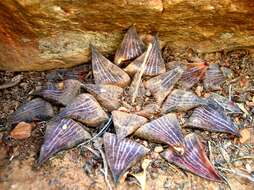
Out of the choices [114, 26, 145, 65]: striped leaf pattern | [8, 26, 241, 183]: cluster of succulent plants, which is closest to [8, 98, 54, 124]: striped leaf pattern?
[8, 26, 241, 183]: cluster of succulent plants

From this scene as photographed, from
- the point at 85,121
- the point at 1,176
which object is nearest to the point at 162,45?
the point at 85,121

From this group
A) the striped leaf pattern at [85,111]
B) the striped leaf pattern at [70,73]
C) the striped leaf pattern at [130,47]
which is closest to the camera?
the striped leaf pattern at [85,111]

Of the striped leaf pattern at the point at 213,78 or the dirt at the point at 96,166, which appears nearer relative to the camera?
the dirt at the point at 96,166

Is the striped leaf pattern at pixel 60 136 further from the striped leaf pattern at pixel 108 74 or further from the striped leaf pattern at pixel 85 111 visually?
the striped leaf pattern at pixel 108 74

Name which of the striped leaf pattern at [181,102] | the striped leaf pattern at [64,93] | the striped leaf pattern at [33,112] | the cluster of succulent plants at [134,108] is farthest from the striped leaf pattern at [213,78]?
the striped leaf pattern at [33,112]

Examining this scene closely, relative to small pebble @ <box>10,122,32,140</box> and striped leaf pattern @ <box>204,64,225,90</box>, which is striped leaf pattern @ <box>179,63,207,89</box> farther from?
small pebble @ <box>10,122,32,140</box>

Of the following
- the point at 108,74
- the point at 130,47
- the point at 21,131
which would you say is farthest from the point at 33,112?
the point at 130,47
